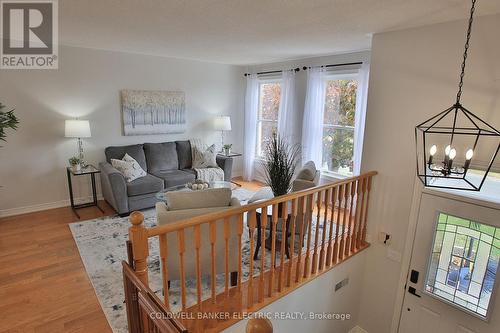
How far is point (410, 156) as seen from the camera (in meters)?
2.80

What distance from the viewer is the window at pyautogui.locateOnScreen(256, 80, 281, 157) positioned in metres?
6.10

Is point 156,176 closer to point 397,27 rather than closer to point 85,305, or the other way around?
point 85,305

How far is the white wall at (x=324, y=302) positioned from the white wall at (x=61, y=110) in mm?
4021

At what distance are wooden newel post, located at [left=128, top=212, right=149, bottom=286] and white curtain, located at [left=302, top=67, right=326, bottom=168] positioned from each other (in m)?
4.06

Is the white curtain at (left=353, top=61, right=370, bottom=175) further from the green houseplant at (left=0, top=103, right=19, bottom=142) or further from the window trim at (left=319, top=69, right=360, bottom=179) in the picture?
the green houseplant at (left=0, top=103, right=19, bottom=142)

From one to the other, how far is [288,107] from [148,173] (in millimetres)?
2849

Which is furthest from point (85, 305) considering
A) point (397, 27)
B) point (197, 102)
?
point (197, 102)

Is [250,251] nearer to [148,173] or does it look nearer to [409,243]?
[409,243]

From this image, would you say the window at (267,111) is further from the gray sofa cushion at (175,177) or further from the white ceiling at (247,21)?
the gray sofa cushion at (175,177)

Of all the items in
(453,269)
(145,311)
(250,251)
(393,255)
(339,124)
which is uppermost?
(339,124)

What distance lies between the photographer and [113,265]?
315 cm

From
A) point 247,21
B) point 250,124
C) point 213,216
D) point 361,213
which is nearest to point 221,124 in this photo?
point 250,124

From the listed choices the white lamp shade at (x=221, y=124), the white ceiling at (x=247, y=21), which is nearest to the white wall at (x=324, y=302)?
the white ceiling at (x=247, y=21)

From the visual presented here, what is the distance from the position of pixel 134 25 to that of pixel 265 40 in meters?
1.52
